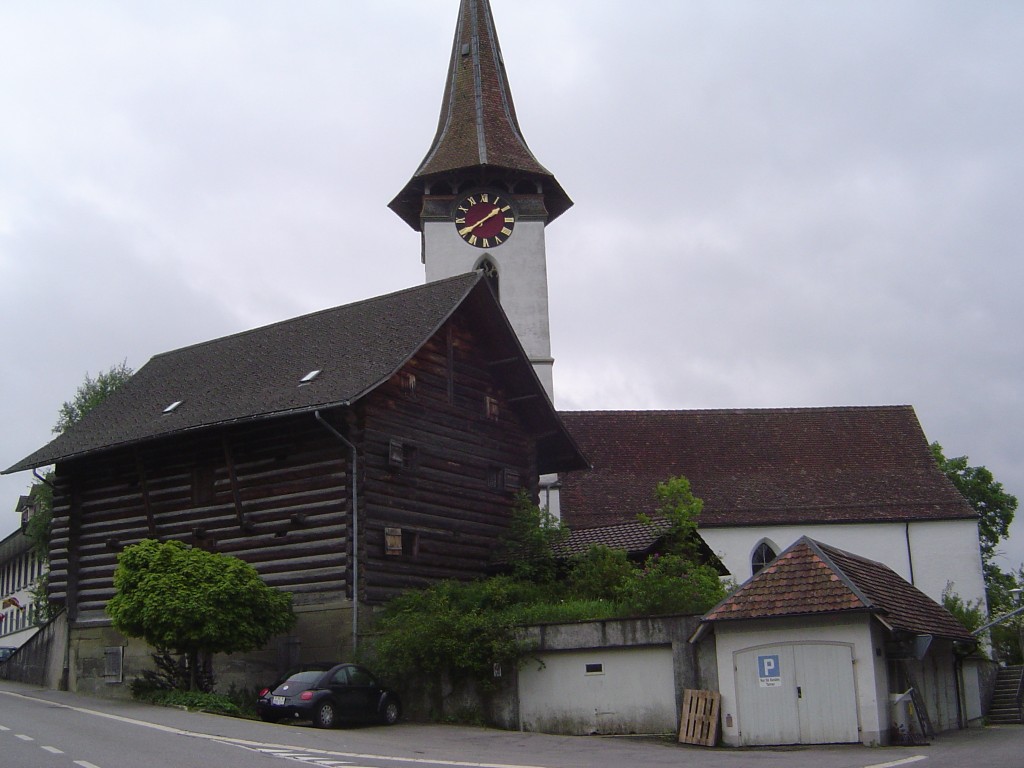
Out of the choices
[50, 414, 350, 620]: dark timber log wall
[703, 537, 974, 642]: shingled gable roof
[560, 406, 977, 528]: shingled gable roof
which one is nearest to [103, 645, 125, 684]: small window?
[50, 414, 350, 620]: dark timber log wall

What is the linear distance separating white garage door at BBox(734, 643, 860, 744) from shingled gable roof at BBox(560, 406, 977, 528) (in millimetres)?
19709

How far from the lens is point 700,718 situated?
70.0ft

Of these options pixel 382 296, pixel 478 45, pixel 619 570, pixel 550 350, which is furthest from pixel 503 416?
pixel 478 45

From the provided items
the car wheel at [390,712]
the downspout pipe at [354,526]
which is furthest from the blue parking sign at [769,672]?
the downspout pipe at [354,526]

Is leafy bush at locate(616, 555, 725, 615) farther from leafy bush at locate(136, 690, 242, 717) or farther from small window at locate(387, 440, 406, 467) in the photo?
leafy bush at locate(136, 690, 242, 717)

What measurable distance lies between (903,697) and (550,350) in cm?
2487

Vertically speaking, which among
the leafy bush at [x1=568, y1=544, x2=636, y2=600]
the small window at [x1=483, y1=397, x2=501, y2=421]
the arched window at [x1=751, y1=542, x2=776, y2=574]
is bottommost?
the leafy bush at [x1=568, y1=544, x2=636, y2=600]

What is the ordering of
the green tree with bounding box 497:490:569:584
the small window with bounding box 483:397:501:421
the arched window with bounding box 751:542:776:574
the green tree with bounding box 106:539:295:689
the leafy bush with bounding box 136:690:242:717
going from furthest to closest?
the arched window with bounding box 751:542:776:574 < the small window with bounding box 483:397:501:421 < the green tree with bounding box 497:490:569:584 < the green tree with bounding box 106:539:295:689 < the leafy bush with bounding box 136:690:242:717

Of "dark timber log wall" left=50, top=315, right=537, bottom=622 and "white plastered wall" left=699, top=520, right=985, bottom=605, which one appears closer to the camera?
"dark timber log wall" left=50, top=315, right=537, bottom=622

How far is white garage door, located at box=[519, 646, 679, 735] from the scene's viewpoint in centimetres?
2225

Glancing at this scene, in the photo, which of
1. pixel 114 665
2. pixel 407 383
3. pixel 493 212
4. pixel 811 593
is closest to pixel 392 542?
pixel 407 383

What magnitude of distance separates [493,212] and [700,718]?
92.5 ft

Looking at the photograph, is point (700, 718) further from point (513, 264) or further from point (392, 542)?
point (513, 264)

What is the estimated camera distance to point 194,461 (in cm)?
2866
